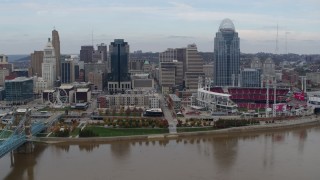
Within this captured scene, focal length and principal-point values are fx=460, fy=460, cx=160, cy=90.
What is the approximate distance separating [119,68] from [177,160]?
13.1 m

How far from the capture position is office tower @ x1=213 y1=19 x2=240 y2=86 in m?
21.9

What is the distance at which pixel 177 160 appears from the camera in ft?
27.2

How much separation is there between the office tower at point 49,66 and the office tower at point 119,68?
8.79 ft

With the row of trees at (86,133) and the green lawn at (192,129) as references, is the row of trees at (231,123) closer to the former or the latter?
the green lawn at (192,129)

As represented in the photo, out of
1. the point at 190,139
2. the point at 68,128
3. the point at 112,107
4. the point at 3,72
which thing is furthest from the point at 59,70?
the point at 190,139

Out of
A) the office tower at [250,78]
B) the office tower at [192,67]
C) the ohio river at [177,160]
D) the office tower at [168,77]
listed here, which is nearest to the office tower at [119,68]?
the office tower at [168,77]

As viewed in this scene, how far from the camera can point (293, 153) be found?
8.88 metres

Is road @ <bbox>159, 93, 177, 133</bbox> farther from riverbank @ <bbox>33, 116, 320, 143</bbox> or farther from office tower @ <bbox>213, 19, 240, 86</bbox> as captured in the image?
office tower @ <bbox>213, 19, 240, 86</bbox>

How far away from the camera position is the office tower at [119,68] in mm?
20031

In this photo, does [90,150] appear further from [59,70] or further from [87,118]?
[59,70]

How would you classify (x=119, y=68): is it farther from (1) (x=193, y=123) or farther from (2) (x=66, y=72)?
(1) (x=193, y=123)

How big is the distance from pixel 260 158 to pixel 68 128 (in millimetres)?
4831

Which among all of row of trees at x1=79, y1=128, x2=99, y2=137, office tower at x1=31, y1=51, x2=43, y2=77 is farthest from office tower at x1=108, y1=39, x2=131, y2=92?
row of trees at x1=79, y1=128, x2=99, y2=137

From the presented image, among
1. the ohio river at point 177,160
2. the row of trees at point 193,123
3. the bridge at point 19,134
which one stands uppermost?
the bridge at point 19,134
